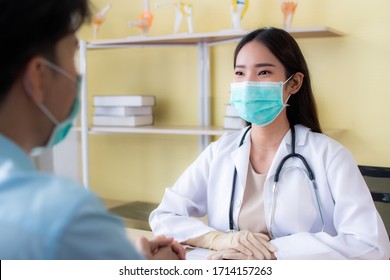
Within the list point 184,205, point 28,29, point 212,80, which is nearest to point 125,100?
point 212,80

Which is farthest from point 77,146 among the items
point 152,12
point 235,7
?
point 235,7

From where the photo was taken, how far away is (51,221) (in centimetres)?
50

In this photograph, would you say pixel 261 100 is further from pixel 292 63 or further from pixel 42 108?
pixel 42 108

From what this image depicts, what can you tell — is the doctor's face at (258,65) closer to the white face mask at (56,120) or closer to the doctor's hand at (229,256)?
the doctor's hand at (229,256)

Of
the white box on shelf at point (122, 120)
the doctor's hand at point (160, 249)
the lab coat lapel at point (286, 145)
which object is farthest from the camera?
the white box on shelf at point (122, 120)

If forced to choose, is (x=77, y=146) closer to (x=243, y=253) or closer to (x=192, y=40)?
(x=192, y=40)

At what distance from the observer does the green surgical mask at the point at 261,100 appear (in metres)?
1.52

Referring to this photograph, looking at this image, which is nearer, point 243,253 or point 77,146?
point 243,253

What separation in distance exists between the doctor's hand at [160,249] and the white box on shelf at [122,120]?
4.84 feet

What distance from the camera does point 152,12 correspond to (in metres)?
2.71

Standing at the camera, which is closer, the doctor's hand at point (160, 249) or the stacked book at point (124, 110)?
the doctor's hand at point (160, 249)

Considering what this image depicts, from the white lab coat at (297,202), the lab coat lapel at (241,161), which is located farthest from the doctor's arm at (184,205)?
the lab coat lapel at (241,161)
